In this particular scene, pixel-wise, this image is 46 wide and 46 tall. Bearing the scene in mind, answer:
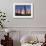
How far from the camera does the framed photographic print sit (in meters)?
3.49

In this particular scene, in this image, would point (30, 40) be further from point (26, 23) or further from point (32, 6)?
point (32, 6)

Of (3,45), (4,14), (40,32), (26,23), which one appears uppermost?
(4,14)

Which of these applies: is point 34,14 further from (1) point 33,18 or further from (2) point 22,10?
(2) point 22,10

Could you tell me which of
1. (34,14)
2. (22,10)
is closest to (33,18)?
(34,14)

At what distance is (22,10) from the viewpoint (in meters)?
3.54

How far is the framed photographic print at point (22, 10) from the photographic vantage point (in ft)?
11.5

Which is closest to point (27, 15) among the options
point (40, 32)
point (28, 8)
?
point (28, 8)

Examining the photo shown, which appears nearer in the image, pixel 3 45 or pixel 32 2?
pixel 3 45

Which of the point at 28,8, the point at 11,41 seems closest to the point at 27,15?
the point at 28,8

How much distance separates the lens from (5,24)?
11.6 feet

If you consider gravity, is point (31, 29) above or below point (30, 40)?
above

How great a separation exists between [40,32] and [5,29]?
2.78 feet

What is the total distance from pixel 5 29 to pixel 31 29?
638 millimetres

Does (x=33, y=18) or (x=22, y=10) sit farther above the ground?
(x=22, y=10)
